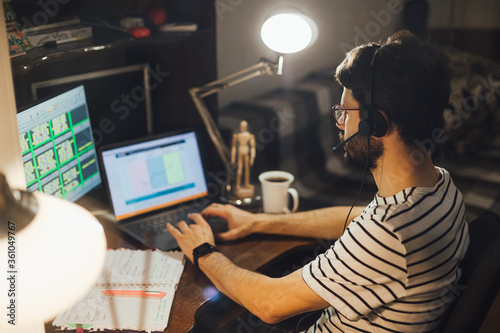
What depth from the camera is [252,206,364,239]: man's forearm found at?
4.91 feet

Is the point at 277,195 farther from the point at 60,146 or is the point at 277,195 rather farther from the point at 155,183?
the point at 60,146

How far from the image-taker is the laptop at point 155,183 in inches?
61.1

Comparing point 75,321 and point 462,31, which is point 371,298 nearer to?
point 75,321

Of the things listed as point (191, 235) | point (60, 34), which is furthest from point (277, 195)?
point (60, 34)

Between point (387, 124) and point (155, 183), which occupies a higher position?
point (387, 124)

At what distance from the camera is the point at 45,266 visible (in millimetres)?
466

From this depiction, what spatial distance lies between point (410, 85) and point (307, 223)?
0.63 meters

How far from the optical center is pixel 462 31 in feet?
6.33

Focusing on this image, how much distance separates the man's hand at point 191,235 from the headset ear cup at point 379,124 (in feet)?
1.99

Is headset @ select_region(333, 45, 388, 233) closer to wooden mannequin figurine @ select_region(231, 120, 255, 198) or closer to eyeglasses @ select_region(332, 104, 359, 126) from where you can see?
eyeglasses @ select_region(332, 104, 359, 126)

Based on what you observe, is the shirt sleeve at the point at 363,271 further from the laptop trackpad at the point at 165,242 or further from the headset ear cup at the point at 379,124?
the laptop trackpad at the point at 165,242

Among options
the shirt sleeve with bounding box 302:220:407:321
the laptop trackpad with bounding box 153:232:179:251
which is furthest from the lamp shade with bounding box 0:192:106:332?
the laptop trackpad with bounding box 153:232:179:251

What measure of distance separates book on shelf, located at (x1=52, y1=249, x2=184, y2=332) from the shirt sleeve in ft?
1.31

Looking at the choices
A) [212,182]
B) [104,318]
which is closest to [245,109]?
[212,182]
